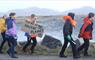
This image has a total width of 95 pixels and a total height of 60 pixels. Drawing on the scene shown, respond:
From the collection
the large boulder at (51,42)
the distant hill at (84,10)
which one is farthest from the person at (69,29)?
the large boulder at (51,42)

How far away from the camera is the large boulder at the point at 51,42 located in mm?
17156

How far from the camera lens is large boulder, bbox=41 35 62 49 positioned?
17.2m

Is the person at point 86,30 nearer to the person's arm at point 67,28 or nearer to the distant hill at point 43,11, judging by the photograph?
the person's arm at point 67,28

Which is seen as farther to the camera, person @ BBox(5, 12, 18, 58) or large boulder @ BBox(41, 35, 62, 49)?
large boulder @ BBox(41, 35, 62, 49)

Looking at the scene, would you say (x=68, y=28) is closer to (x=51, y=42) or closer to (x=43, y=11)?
(x=51, y=42)

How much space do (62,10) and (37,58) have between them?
2505mm

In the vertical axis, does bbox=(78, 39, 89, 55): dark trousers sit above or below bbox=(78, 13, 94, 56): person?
below

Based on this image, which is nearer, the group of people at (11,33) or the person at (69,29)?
the person at (69,29)

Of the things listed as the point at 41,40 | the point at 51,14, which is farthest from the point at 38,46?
the point at 51,14

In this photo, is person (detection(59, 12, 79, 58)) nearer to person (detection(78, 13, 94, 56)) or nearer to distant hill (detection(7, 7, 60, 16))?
person (detection(78, 13, 94, 56))

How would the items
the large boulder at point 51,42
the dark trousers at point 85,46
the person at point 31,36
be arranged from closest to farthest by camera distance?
1. the dark trousers at point 85,46
2. the person at point 31,36
3. the large boulder at point 51,42

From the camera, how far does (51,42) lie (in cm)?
1728

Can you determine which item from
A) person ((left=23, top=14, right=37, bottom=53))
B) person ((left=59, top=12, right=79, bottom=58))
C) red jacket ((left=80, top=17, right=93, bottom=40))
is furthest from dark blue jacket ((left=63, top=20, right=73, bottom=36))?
person ((left=23, top=14, right=37, bottom=53))

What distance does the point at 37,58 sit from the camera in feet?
52.2
